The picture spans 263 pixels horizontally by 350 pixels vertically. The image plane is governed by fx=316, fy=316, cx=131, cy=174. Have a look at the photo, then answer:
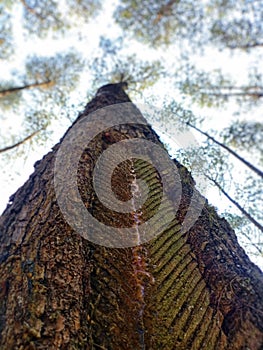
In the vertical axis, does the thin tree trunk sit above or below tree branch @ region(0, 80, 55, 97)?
below

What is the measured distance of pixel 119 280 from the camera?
109 inches

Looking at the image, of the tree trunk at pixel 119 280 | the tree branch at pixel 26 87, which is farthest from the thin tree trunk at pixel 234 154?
the tree branch at pixel 26 87

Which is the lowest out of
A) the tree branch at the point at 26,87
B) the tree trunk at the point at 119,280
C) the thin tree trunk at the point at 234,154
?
the tree trunk at the point at 119,280

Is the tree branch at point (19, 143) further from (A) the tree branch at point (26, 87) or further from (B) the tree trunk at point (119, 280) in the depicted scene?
(B) the tree trunk at point (119, 280)

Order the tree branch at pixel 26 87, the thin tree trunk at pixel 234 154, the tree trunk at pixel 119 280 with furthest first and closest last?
1. the tree branch at pixel 26 87
2. the thin tree trunk at pixel 234 154
3. the tree trunk at pixel 119 280

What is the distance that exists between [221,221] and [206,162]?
114 inches

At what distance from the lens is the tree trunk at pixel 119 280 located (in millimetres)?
2297

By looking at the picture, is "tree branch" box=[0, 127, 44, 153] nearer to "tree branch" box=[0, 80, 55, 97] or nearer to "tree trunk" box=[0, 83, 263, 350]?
"tree branch" box=[0, 80, 55, 97]

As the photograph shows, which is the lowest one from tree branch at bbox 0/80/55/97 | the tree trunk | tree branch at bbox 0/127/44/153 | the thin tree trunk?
the tree trunk

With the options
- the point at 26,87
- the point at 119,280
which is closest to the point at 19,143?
the point at 26,87

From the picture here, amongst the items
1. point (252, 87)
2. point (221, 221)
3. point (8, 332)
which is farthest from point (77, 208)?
point (252, 87)

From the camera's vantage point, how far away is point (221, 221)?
163 inches

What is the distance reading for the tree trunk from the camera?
2297 millimetres

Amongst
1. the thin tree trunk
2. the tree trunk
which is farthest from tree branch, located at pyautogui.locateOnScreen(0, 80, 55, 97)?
the tree trunk
